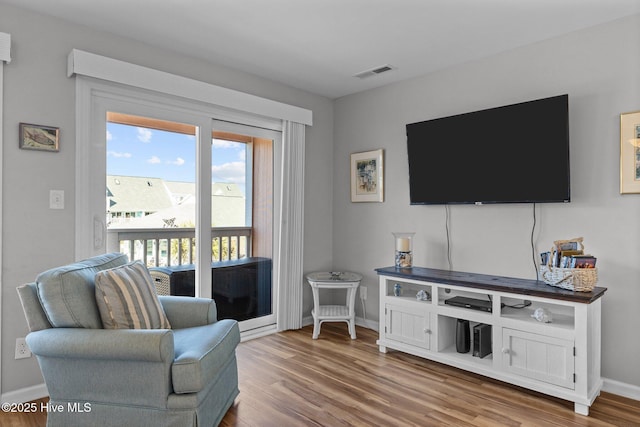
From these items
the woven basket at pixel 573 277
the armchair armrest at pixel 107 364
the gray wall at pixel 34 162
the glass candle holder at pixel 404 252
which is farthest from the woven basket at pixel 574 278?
the gray wall at pixel 34 162

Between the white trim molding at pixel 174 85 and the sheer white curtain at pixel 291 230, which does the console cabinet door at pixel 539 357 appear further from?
the white trim molding at pixel 174 85

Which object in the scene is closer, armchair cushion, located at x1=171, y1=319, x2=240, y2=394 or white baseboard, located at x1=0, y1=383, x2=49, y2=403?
armchair cushion, located at x1=171, y1=319, x2=240, y2=394

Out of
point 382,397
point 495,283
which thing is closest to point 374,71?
point 495,283

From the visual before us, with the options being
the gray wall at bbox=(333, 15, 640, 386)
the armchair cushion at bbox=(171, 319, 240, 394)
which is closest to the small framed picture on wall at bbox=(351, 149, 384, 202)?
the gray wall at bbox=(333, 15, 640, 386)

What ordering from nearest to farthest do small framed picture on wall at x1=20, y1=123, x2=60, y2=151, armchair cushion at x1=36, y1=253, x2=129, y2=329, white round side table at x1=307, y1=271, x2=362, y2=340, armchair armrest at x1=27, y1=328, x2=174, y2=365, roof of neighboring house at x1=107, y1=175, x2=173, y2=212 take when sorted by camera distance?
armchair armrest at x1=27, y1=328, x2=174, y2=365
armchair cushion at x1=36, y1=253, x2=129, y2=329
small framed picture on wall at x1=20, y1=123, x2=60, y2=151
roof of neighboring house at x1=107, y1=175, x2=173, y2=212
white round side table at x1=307, y1=271, x2=362, y2=340

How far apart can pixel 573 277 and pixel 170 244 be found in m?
2.90

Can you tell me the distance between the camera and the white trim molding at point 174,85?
2.60 m

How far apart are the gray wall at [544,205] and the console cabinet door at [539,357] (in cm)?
49

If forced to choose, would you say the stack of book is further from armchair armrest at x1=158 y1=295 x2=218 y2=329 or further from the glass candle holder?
armchair armrest at x1=158 y1=295 x2=218 y2=329

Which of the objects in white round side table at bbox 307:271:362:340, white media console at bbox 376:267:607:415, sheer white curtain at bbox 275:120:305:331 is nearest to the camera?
white media console at bbox 376:267:607:415

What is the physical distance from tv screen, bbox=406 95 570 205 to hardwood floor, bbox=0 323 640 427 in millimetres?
1338

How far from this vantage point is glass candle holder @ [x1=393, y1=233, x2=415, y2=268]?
3.43 meters

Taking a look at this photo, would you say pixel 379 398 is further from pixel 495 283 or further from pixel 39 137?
pixel 39 137

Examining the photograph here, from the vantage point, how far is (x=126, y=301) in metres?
2.02
